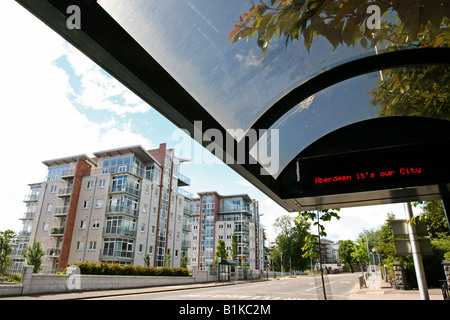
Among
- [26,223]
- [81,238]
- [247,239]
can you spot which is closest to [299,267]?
[247,239]

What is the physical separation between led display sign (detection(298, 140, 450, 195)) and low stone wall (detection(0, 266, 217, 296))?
690 inches

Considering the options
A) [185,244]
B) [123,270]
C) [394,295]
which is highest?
[185,244]

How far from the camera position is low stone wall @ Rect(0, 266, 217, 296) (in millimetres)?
15172

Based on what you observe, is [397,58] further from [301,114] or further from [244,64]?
[244,64]

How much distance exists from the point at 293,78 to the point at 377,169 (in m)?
1.68

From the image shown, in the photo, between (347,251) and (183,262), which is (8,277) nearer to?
(183,262)

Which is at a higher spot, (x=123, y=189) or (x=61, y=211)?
(x=123, y=189)

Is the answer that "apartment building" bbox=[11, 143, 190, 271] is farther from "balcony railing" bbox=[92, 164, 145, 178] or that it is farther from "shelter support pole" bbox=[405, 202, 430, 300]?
"shelter support pole" bbox=[405, 202, 430, 300]

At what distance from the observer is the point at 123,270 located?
2362 centimetres

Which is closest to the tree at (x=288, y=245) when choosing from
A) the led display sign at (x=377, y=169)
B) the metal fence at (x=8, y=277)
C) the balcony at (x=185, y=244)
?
the balcony at (x=185, y=244)

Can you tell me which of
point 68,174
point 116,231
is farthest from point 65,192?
point 116,231

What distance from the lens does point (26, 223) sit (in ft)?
135

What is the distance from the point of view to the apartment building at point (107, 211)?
3256cm
